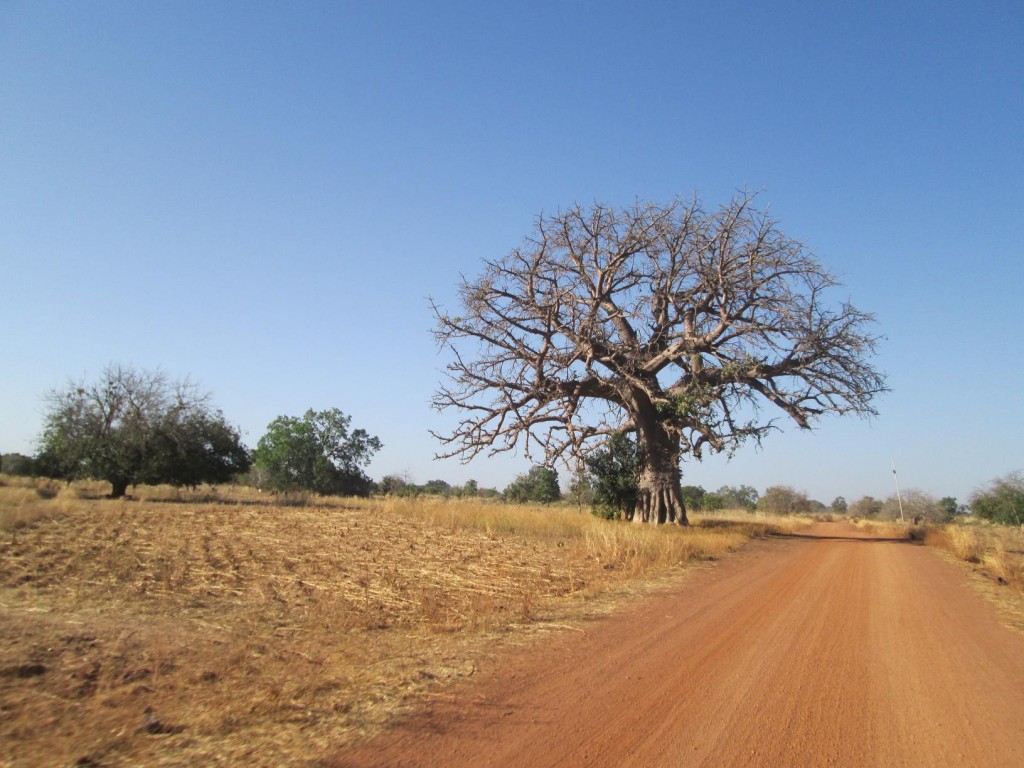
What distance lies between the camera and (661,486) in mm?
22391

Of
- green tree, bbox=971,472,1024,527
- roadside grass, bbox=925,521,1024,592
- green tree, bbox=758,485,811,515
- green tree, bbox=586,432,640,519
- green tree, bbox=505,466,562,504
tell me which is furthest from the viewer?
green tree, bbox=758,485,811,515

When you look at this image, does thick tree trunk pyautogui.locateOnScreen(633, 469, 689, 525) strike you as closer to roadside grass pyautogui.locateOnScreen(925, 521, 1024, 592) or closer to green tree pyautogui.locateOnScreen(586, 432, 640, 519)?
green tree pyautogui.locateOnScreen(586, 432, 640, 519)

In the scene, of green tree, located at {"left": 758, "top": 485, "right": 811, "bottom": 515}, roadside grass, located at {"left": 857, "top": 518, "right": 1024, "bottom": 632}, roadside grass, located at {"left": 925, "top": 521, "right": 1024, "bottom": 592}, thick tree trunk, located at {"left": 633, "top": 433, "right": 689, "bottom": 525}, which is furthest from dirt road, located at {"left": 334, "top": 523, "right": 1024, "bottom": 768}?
green tree, located at {"left": 758, "top": 485, "right": 811, "bottom": 515}

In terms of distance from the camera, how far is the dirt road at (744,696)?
3.79 meters

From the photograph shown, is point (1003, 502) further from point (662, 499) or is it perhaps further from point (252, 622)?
point (252, 622)

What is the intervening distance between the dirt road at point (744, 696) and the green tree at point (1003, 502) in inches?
1776

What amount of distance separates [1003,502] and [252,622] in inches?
2221

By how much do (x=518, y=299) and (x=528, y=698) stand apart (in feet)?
57.0

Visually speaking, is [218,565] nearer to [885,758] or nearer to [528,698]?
[528,698]

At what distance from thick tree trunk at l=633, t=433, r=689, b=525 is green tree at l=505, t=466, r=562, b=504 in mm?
31713

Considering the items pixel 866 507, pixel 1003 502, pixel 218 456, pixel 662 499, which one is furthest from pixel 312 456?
pixel 866 507

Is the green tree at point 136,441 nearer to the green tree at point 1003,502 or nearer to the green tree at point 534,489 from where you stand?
the green tree at point 534,489

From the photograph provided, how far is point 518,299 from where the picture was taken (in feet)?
69.3

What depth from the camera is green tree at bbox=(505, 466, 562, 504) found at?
181 ft
